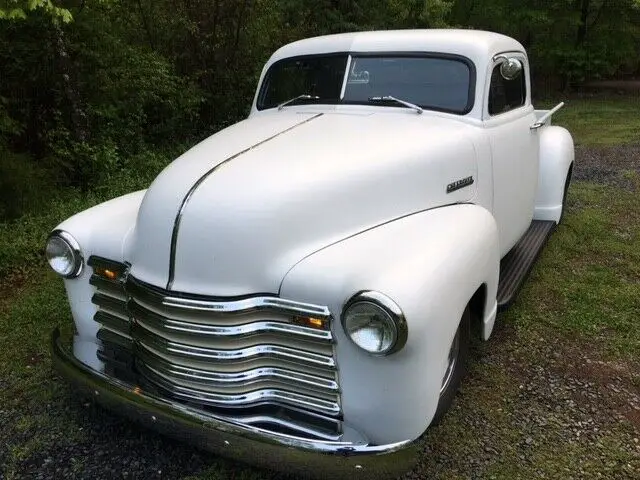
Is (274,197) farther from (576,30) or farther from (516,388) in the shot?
(576,30)

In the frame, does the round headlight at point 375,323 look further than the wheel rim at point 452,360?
No

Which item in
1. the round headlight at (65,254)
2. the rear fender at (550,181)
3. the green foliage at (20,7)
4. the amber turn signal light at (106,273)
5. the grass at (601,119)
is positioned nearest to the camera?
the amber turn signal light at (106,273)

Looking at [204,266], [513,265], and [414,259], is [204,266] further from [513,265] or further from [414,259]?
[513,265]

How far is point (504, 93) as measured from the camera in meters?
3.81

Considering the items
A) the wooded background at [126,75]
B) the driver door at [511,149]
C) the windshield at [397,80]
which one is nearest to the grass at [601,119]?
the wooded background at [126,75]

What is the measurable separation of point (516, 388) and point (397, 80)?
1.93 m

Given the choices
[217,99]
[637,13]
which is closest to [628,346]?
[217,99]

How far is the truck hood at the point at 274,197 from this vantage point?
2273 mm

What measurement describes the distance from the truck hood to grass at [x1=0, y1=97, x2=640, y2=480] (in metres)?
0.98

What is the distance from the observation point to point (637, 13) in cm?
1698

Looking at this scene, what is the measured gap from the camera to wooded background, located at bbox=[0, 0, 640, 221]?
20.4ft

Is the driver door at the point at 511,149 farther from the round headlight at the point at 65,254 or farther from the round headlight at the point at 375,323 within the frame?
the round headlight at the point at 65,254

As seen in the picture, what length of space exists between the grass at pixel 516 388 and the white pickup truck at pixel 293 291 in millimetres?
342

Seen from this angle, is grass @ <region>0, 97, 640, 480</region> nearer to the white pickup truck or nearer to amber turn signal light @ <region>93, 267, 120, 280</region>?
the white pickup truck
